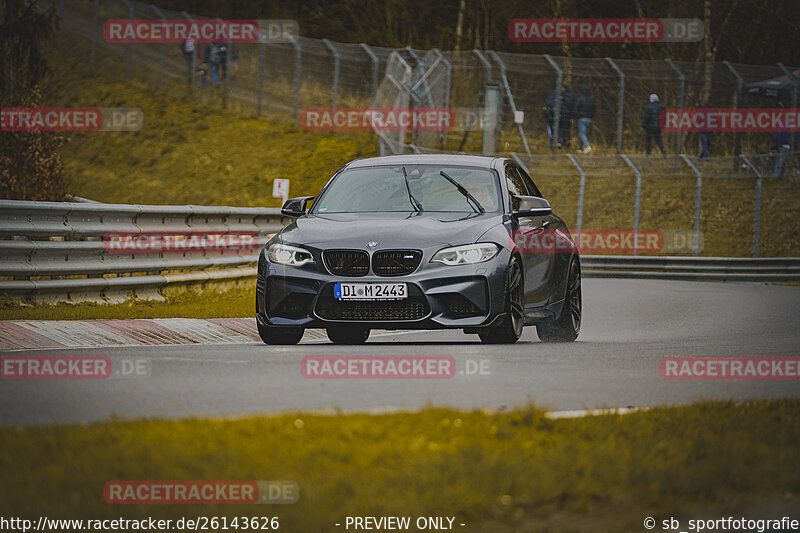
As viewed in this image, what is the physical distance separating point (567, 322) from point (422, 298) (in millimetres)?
2718

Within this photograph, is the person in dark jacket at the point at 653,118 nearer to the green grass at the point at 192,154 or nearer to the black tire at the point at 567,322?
the green grass at the point at 192,154

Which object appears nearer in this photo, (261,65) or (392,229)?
(392,229)

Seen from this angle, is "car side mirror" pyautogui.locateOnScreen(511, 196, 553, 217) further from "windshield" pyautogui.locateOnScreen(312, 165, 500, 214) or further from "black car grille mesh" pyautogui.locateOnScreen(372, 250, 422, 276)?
"black car grille mesh" pyautogui.locateOnScreen(372, 250, 422, 276)

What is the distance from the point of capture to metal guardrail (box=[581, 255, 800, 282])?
1207 inches

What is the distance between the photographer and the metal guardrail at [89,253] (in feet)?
44.6

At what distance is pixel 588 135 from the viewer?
38.8m

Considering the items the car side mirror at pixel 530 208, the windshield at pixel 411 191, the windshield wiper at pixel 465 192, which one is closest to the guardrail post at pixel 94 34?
the windshield at pixel 411 191

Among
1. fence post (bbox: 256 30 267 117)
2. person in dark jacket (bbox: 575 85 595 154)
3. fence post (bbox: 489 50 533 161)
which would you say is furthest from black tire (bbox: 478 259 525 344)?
fence post (bbox: 256 30 267 117)

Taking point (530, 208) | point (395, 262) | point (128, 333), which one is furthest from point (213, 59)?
point (395, 262)

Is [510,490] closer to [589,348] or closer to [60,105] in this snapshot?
[589,348]

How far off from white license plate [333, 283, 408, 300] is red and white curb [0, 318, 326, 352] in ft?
7.05

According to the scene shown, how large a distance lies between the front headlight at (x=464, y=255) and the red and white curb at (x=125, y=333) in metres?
2.82

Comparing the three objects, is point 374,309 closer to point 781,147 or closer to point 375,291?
point 375,291

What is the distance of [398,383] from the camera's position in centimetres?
888
